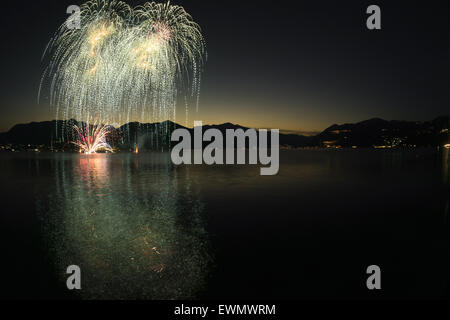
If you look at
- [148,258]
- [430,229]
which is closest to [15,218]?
[148,258]

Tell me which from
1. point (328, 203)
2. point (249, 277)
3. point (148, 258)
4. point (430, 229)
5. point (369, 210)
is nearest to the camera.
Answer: point (249, 277)

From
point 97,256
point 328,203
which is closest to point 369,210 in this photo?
point 328,203

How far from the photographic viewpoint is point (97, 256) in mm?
7680

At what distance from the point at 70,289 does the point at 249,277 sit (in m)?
3.63

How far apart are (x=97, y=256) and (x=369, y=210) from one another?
12.3m

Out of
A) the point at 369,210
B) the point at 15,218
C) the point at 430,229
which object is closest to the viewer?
the point at 430,229
